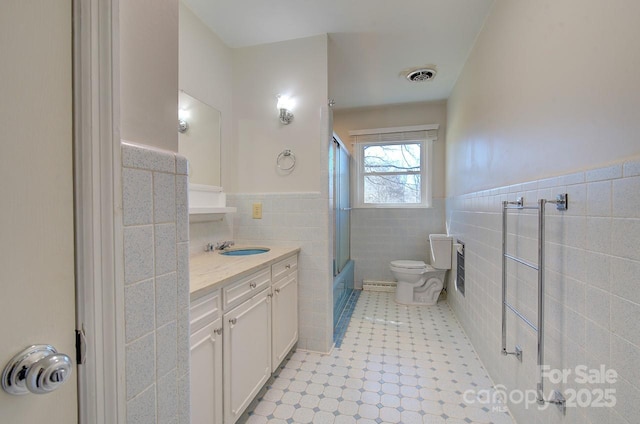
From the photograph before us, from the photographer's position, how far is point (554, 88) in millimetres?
1213

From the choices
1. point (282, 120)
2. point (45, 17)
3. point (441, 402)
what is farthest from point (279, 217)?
point (45, 17)

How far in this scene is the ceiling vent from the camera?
2.86 meters

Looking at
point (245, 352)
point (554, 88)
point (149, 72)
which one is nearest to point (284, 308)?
point (245, 352)

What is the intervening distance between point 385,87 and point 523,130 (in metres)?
2.10

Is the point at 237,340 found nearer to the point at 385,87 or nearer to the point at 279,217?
the point at 279,217

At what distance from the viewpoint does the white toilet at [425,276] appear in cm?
323

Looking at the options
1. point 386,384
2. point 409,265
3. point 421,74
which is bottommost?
point 386,384

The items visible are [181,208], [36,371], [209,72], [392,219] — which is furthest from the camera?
[392,219]

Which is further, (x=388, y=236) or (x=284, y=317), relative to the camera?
(x=388, y=236)

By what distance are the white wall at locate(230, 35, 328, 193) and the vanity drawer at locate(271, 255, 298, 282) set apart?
0.59 m

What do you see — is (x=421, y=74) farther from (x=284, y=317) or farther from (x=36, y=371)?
(x=36, y=371)

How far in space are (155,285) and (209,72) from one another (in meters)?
2.01

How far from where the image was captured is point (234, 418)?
1371 mm

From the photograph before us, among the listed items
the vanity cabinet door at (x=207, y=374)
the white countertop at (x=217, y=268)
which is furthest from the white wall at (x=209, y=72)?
the vanity cabinet door at (x=207, y=374)
